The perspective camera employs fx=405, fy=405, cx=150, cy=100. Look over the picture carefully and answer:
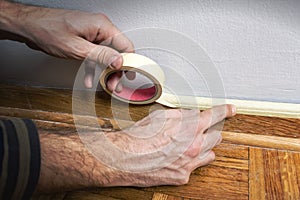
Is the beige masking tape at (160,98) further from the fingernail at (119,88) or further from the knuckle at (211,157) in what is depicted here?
the knuckle at (211,157)

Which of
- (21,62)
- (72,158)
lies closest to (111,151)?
(72,158)

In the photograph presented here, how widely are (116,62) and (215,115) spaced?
269 mm

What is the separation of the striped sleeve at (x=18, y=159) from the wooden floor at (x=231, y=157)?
13cm

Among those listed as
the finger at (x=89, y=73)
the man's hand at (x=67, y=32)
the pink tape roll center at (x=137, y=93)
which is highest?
the man's hand at (x=67, y=32)

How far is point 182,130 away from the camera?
3.01 feet

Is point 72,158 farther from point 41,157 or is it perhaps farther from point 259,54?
point 259,54

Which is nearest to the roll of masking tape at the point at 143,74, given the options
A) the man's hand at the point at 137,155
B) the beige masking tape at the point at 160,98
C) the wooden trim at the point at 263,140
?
the beige masking tape at the point at 160,98

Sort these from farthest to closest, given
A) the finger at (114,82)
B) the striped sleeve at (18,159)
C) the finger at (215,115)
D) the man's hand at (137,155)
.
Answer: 1. the finger at (114,82)
2. the finger at (215,115)
3. the man's hand at (137,155)
4. the striped sleeve at (18,159)

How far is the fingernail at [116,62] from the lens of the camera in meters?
0.91

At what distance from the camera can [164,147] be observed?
0.89m

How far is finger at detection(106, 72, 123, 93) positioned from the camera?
1.04 metres

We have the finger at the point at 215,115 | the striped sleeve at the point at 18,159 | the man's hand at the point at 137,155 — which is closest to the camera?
the striped sleeve at the point at 18,159

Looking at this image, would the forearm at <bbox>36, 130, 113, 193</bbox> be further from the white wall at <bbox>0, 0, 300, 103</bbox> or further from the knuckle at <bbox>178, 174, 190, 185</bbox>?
the white wall at <bbox>0, 0, 300, 103</bbox>

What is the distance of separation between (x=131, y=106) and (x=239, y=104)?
0.28 m
